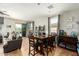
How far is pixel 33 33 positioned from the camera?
2461mm

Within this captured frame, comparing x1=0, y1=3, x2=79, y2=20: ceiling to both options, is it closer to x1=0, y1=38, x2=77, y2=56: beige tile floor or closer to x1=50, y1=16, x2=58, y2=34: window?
x1=50, y1=16, x2=58, y2=34: window

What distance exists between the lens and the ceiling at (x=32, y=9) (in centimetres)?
232

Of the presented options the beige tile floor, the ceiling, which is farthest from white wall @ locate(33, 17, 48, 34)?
the beige tile floor

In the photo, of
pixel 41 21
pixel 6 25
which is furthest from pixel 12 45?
pixel 41 21

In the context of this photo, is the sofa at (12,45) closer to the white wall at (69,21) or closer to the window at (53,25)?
the window at (53,25)

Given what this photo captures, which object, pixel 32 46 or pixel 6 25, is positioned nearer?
pixel 6 25

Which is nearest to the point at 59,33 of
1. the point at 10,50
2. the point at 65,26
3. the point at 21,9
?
the point at 65,26

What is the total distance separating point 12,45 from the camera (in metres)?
2.41

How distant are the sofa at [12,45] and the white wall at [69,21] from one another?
109cm

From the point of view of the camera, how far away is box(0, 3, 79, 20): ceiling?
7.61ft

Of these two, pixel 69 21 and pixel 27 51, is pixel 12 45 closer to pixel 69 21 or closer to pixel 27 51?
pixel 27 51

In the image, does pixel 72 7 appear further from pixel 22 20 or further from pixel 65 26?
pixel 22 20

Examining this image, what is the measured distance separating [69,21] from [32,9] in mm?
918

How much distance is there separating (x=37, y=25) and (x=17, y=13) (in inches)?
22.0
